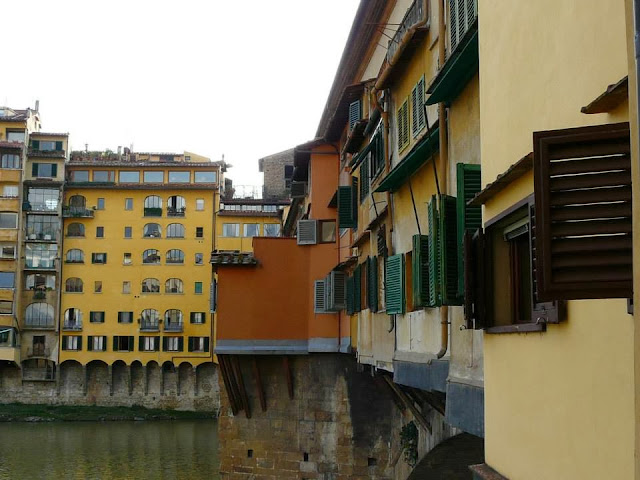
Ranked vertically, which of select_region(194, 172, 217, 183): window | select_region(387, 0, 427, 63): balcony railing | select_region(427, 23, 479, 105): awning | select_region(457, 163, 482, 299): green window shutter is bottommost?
select_region(457, 163, 482, 299): green window shutter

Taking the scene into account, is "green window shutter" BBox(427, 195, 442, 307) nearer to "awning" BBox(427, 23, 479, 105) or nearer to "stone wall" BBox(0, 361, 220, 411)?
"awning" BBox(427, 23, 479, 105)

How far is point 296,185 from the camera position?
1077 inches

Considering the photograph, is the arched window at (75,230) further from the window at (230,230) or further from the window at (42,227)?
the window at (230,230)

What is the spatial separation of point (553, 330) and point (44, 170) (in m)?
62.9

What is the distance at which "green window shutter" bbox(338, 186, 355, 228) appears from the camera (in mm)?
17953

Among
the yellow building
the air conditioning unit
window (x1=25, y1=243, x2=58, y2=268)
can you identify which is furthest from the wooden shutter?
window (x1=25, y1=243, x2=58, y2=268)

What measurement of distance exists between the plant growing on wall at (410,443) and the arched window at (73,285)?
50.1 metres

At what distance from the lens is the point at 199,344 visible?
62969 millimetres

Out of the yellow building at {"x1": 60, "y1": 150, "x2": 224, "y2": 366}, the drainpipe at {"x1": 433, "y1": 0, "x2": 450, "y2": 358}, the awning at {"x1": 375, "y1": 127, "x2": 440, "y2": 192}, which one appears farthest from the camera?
the yellow building at {"x1": 60, "y1": 150, "x2": 224, "y2": 366}

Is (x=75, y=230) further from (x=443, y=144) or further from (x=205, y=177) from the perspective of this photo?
(x=443, y=144)

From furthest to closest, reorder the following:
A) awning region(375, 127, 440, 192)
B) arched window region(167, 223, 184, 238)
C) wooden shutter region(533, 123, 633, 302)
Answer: arched window region(167, 223, 184, 238) < awning region(375, 127, 440, 192) < wooden shutter region(533, 123, 633, 302)

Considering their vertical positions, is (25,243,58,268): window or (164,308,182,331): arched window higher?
(25,243,58,268): window

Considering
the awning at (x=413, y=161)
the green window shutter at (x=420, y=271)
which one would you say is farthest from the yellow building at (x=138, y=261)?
the green window shutter at (x=420, y=271)

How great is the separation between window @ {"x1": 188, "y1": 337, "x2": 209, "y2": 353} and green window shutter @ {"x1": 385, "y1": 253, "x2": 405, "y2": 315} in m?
51.8
